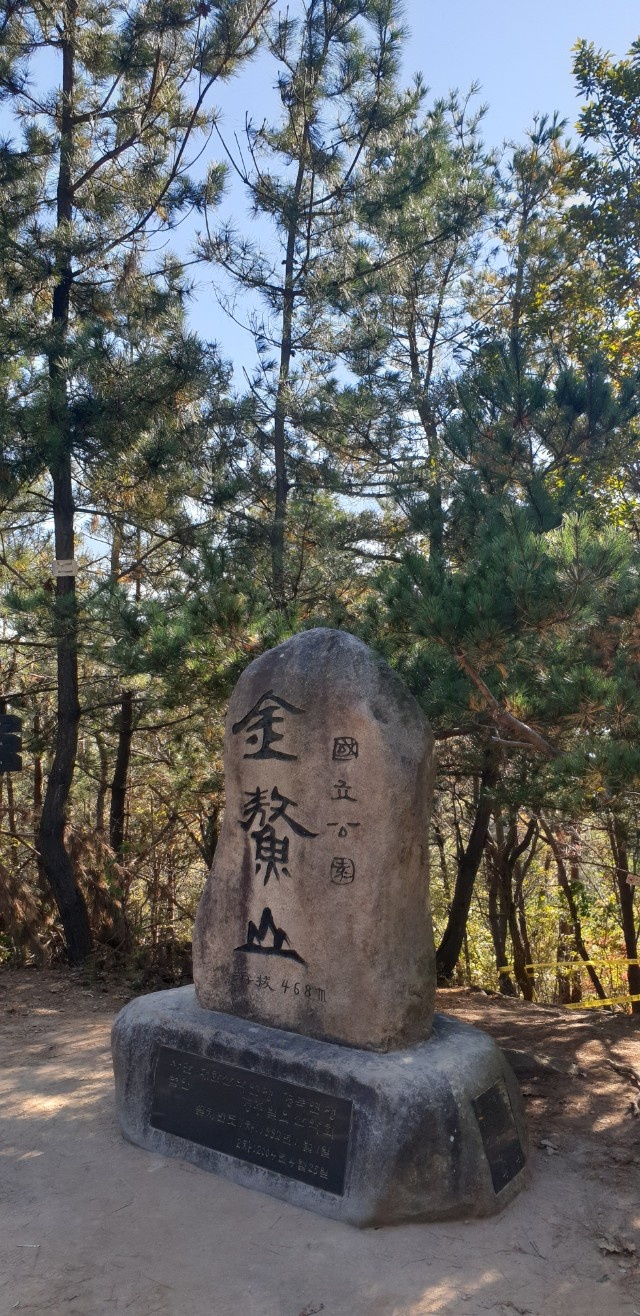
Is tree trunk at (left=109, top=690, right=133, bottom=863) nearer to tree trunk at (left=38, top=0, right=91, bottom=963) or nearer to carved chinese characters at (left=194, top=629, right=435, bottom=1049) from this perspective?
tree trunk at (left=38, top=0, right=91, bottom=963)

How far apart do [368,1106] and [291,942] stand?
0.78 m

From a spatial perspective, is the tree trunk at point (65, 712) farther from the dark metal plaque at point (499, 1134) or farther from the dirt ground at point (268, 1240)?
the dark metal plaque at point (499, 1134)

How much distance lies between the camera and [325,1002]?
13.2ft

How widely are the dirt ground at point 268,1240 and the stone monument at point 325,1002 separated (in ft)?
0.47

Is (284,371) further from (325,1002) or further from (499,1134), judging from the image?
(499,1134)

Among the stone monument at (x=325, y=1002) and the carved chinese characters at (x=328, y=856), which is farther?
the carved chinese characters at (x=328, y=856)

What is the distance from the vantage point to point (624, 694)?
404 cm

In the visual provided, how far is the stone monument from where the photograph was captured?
3.63 meters

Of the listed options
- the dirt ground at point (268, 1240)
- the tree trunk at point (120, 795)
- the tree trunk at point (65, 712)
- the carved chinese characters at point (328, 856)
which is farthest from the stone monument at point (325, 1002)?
the tree trunk at point (120, 795)

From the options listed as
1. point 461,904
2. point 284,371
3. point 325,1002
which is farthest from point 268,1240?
point 284,371

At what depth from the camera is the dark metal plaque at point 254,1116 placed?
370cm

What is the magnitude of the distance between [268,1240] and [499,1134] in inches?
38.7

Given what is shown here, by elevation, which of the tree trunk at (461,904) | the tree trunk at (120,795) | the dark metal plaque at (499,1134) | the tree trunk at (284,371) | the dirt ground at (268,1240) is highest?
the tree trunk at (284,371)

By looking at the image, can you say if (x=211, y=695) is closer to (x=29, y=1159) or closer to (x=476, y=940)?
(x=29, y=1159)
